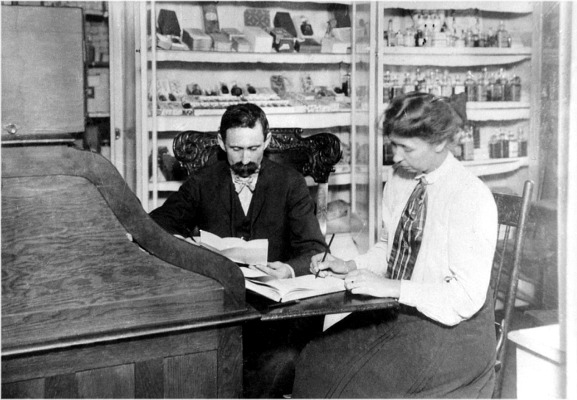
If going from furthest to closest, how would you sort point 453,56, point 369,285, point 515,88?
1. point 515,88
2. point 453,56
3. point 369,285

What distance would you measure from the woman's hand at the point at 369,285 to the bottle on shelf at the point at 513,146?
3157 millimetres

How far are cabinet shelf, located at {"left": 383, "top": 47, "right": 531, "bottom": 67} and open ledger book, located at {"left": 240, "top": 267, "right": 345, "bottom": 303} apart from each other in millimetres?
2583

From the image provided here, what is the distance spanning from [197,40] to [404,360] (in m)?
2.44

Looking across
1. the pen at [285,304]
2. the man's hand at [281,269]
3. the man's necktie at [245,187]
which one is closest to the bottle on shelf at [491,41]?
the man's necktie at [245,187]

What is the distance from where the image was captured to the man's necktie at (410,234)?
1867 millimetres

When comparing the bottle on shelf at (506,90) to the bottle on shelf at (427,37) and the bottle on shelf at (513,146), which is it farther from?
the bottle on shelf at (427,37)

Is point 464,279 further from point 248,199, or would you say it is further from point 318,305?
point 248,199

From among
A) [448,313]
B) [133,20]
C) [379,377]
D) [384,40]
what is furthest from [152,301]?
[384,40]

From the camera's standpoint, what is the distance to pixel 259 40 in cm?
366

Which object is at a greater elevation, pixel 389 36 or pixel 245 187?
pixel 389 36

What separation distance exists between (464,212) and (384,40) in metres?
2.51

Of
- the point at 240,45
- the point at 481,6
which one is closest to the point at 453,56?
the point at 481,6

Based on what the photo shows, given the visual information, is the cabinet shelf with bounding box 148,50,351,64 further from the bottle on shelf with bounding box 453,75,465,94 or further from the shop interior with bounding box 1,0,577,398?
the bottle on shelf with bounding box 453,75,465,94

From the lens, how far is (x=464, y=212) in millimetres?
1693
